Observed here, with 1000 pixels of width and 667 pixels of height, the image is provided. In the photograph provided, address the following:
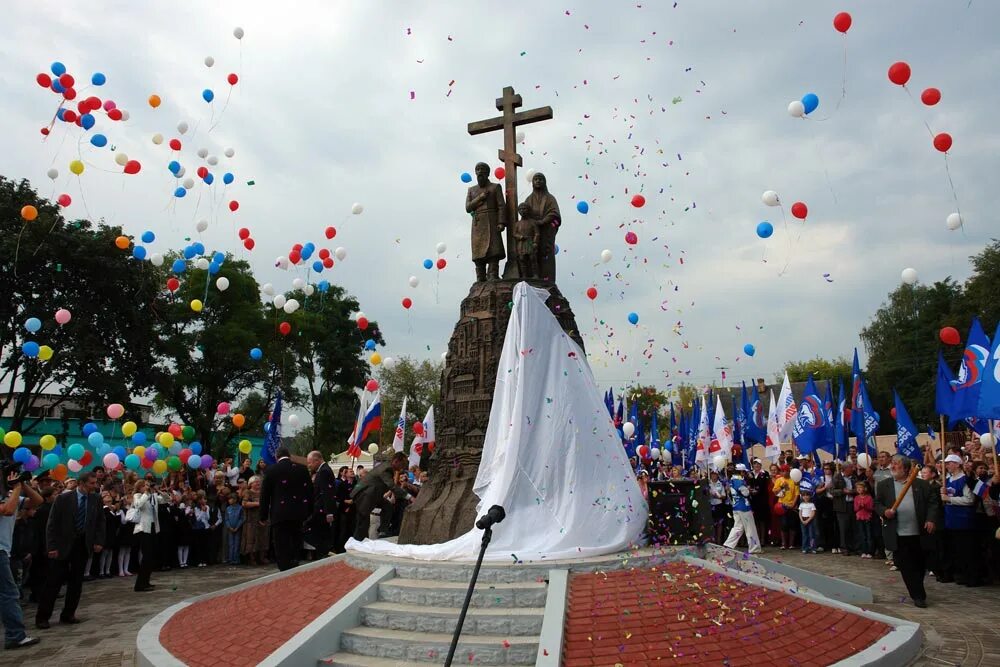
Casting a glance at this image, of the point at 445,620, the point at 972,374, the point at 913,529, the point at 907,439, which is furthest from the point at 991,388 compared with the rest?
the point at 445,620

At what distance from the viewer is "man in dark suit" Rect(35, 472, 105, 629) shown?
29.5ft

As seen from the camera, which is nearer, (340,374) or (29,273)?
(29,273)

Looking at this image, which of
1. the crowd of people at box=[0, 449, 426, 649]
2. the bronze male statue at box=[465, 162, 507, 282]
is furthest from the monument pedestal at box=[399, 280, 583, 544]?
the crowd of people at box=[0, 449, 426, 649]

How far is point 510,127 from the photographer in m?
11.2

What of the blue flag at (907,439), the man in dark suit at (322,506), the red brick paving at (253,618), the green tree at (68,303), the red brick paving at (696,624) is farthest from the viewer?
the green tree at (68,303)

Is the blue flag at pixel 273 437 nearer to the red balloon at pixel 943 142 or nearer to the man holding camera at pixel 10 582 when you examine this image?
the man holding camera at pixel 10 582

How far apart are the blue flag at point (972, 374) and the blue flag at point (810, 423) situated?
5.40m

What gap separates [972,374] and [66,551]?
13.2 meters

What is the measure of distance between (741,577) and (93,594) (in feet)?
32.3

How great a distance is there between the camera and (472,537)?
8.42 meters

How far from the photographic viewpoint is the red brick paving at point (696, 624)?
235 inches

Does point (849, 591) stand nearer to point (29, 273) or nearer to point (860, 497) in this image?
point (860, 497)

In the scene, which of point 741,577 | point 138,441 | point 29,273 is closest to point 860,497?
point 741,577

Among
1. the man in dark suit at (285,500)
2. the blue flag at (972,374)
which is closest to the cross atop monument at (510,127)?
the man in dark suit at (285,500)
